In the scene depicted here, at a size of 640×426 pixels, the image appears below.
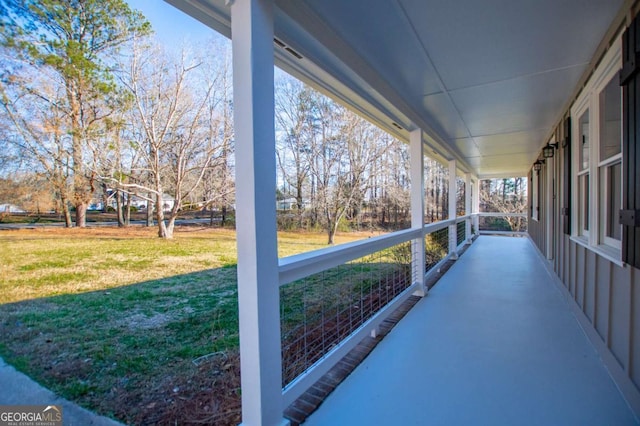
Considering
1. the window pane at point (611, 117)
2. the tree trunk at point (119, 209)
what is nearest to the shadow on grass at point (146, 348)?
the tree trunk at point (119, 209)

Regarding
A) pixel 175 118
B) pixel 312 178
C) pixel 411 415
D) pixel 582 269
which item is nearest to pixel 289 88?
pixel 312 178

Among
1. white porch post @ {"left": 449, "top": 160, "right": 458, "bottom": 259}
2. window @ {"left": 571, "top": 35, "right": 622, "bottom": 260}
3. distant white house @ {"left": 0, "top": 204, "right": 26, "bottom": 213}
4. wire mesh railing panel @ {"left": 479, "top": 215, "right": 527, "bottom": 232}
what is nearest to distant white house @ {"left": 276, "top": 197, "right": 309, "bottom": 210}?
white porch post @ {"left": 449, "top": 160, "right": 458, "bottom": 259}

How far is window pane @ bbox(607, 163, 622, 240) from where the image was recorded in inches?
84.8

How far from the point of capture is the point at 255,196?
123 centimetres

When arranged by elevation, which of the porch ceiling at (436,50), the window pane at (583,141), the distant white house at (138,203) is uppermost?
the porch ceiling at (436,50)

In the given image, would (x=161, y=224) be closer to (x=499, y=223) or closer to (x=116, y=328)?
(x=116, y=328)

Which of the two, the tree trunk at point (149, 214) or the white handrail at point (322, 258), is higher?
the tree trunk at point (149, 214)

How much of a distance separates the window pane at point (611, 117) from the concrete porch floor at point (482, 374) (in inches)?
63.0

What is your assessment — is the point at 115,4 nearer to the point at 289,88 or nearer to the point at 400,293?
the point at 400,293

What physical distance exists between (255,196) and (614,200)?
108 inches

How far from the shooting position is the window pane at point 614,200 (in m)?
2.15

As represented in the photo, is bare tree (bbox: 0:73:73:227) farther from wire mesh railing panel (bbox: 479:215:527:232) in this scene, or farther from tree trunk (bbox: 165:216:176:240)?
wire mesh railing panel (bbox: 479:215:527:232)

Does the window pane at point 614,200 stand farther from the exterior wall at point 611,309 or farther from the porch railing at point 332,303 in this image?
the porch railing at point 332,303

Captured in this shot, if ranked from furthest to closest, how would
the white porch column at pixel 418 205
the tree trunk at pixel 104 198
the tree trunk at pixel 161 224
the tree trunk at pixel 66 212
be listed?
1. the tree trunk at pixel 161 224
2. the tree trunk at pixel 104 198
3. the white porch column at pixel 418 205
4. the tree trunk at pixel 66 212
